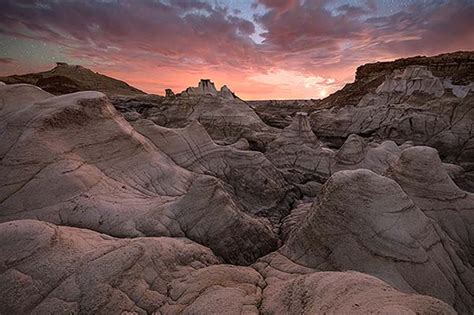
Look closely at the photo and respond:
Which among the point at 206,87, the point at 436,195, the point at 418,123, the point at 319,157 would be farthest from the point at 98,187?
the point at 206,87

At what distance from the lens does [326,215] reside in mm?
5219

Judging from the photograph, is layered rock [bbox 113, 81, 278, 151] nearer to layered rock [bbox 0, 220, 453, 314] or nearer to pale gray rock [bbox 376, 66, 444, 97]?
layered rock [bbox 0, 220, 453, 314]

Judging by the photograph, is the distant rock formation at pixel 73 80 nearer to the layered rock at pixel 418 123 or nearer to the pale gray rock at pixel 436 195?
the layered rock at pixel 418 123

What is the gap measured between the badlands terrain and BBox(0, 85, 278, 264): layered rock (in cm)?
3

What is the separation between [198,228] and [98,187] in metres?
2.46

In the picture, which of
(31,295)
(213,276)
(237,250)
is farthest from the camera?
(237,250)

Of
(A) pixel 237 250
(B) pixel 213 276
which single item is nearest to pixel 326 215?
(A) pixel 237 250

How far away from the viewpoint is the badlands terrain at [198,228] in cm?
342

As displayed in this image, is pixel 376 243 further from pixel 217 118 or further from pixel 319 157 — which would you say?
pixel 217 118

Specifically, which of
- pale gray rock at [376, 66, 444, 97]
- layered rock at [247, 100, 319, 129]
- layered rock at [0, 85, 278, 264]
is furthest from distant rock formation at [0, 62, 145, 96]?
layered rock at [0, 85, 278, 264]

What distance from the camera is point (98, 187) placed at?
20.9 ft

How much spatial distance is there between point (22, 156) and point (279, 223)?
6.24 m

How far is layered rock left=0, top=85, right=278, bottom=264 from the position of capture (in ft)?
18.0

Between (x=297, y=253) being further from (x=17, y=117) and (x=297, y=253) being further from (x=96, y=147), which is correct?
(x=17, y=117)
